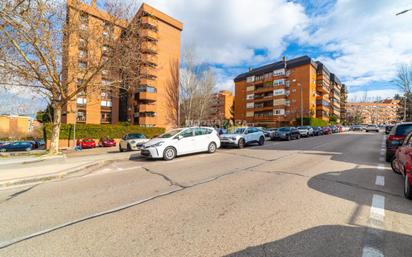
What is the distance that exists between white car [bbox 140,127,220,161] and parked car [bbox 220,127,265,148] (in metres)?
2.22

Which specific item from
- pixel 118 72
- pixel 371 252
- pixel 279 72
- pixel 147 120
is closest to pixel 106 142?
pixel 147 120

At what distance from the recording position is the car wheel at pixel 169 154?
1025 centimetres

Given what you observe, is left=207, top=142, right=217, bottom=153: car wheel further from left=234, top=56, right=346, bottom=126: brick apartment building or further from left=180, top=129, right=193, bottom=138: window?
left=234, top=56, right=346, bottom=126: brick apartment building

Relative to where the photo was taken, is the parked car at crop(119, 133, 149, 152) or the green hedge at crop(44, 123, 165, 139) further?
the green hedge at crop(44, 123, 165, 139)

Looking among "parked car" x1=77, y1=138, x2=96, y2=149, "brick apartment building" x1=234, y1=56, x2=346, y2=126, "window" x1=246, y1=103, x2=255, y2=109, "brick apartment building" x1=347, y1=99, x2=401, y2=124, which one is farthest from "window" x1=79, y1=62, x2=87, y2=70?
"brick apartment building" x1=347, y1=99, x2=401, y2=124

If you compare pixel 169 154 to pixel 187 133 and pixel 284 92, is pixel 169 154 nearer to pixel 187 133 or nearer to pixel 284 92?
pixel 187 133

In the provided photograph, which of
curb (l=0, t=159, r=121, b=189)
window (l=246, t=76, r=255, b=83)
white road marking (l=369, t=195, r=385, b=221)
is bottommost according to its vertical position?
curb (l=0, t=159, r=121, b=189)

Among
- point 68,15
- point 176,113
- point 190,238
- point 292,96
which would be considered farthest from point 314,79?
point 190,238

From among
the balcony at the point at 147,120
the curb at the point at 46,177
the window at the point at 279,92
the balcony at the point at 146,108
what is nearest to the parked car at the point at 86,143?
the balcony at the point at 147,120

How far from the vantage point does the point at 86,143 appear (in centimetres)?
2755

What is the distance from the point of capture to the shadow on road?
261 cm

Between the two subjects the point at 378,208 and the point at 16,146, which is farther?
the point at 16,146

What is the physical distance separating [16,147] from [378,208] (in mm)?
38364

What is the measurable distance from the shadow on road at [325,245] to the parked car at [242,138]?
11.6 meters
